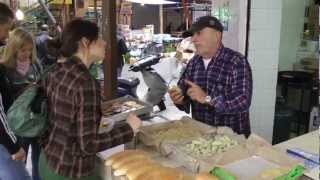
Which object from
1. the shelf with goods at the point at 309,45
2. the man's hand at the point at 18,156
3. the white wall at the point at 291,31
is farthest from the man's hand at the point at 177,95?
the shelf with goods at the point at 309,45

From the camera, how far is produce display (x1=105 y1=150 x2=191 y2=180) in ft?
4.71

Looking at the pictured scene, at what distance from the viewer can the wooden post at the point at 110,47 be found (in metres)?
3.16

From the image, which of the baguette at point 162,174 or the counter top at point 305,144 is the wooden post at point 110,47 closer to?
the counter top at point 305,144

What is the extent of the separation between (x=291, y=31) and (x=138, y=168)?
3655 mm

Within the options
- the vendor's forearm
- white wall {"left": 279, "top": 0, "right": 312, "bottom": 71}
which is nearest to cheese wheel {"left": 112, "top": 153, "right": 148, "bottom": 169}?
the vendor's forearm

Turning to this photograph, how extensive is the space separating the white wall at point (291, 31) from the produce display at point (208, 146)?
3.07 meters

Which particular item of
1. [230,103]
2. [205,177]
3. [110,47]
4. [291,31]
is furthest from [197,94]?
[291,31]

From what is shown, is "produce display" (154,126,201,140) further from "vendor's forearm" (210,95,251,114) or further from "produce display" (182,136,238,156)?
"vendor's forearm" (210,95,251,114)

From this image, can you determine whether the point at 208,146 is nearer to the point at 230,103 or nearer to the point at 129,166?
the point at 129,166

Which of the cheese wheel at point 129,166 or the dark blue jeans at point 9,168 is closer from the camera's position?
the cheese wheel at point 129,166

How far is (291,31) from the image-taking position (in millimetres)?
4508

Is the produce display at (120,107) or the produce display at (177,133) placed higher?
the produce display at (120,107)

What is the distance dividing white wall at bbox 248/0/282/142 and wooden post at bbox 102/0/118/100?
1.29 m

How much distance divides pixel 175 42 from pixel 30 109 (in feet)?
25.3
